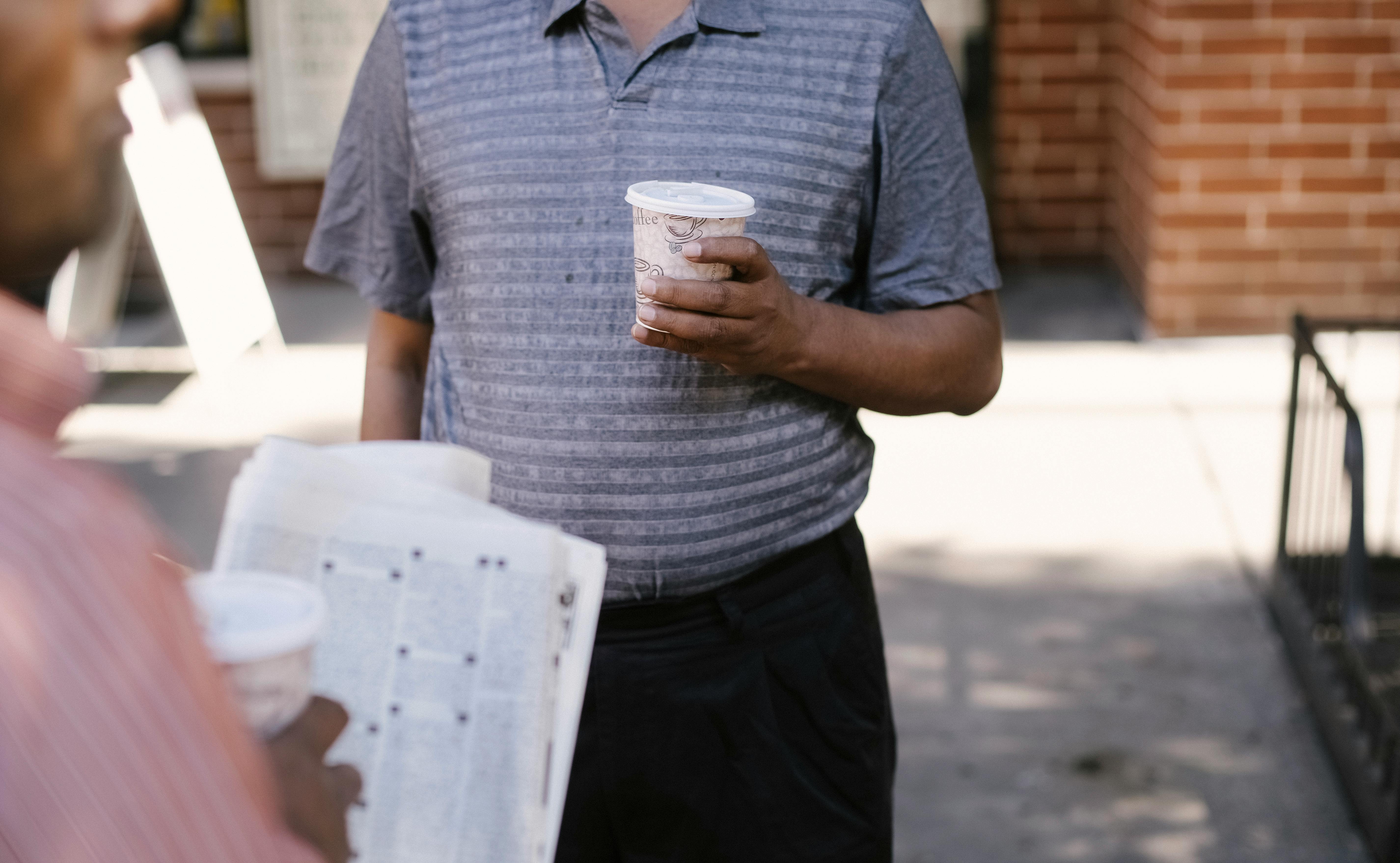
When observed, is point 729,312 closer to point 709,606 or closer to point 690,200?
point 690,200

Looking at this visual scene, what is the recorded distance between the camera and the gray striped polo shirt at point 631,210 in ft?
5.82

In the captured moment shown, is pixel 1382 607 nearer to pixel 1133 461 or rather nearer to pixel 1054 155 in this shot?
pixel 1133 461

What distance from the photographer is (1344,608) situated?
3.64 metres

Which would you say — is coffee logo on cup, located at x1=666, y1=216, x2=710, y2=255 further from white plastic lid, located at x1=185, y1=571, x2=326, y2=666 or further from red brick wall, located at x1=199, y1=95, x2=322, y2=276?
red brick wall, located at x1=199, y1=95, x2=322, y2=276

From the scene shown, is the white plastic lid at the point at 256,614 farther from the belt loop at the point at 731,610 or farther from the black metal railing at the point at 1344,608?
the black metal railing at the point at 1344,608

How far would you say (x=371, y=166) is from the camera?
6.52ft

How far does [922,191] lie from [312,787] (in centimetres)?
124

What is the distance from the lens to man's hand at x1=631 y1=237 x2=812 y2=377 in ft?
5.17

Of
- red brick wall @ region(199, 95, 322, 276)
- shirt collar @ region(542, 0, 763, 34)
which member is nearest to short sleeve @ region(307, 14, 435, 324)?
shirt collar @ region(542, 0, 763, 34)

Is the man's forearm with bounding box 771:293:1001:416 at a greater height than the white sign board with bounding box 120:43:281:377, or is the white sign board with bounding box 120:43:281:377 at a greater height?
the man's forearm with bounding box 771:293:1001:416

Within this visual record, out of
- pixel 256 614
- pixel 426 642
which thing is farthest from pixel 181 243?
pixel 256 614

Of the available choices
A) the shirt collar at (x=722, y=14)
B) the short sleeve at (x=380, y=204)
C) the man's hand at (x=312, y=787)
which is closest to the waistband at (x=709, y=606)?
the short sleeve at (x=380, y=204)

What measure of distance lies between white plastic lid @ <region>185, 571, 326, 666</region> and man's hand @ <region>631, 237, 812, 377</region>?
673mm

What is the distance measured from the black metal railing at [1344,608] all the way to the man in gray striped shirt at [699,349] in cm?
195
